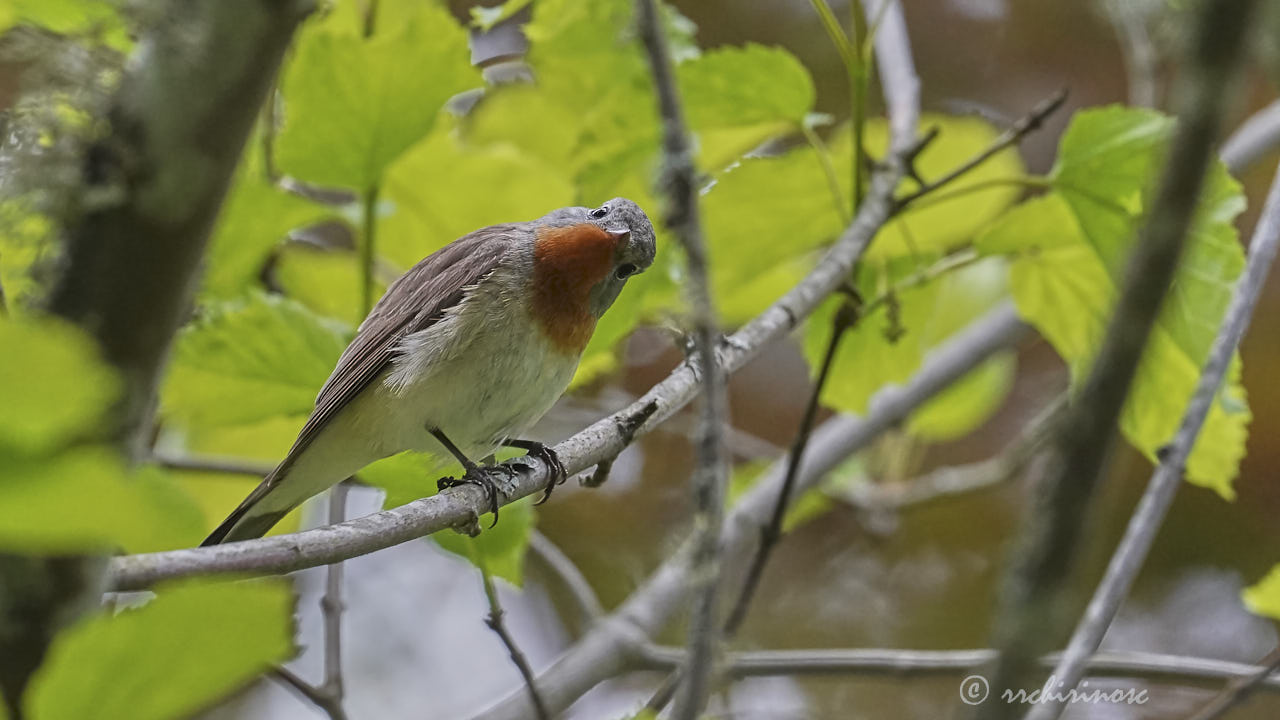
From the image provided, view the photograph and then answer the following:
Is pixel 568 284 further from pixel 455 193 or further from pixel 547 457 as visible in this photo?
pixel 547 457

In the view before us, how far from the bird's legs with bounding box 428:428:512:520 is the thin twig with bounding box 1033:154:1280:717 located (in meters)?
0.93

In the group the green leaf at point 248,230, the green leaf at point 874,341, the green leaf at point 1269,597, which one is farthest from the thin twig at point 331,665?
the green leaf at point 1269,597

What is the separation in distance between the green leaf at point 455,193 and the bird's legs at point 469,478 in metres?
0.41

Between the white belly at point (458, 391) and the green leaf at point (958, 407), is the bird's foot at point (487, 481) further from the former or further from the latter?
the green leaf at point (958, 407)

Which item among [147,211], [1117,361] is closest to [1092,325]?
[1117,361]

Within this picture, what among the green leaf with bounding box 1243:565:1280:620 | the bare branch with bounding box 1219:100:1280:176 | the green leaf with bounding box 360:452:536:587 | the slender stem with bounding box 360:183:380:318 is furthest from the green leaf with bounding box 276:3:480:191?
the bare branch with bounding box 1219:100:1280:176

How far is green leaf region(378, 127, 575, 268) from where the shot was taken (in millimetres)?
2365

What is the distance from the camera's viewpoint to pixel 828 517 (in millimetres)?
4934

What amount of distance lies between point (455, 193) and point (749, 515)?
58.5 inches

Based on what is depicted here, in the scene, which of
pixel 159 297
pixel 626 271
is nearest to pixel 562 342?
pixel 626 271

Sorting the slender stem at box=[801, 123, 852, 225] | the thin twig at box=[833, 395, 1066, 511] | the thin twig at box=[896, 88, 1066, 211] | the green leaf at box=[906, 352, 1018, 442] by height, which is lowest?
the thin twig at box=[833, 395, 1066, 511]

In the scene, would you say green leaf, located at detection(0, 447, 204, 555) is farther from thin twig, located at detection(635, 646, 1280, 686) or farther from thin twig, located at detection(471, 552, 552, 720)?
thin twig, located at detection(635, 646, 1280, 686)

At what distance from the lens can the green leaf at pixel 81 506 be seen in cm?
54

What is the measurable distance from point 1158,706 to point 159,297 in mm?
3540
